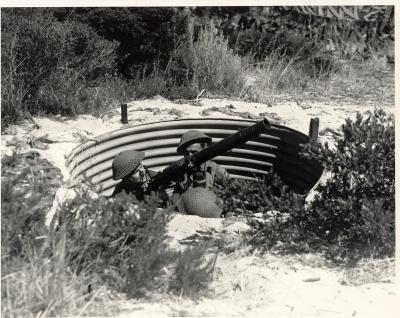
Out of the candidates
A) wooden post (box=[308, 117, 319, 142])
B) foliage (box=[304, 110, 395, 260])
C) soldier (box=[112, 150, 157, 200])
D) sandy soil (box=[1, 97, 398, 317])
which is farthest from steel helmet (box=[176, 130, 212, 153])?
foliage (box=[304, 110, 395, 260])

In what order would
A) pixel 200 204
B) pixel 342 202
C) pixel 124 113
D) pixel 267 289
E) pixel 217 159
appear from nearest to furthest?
pixel 267 289 < pixel 342 202 < pixel 200 204 < pixel 124 113 < pixel 217 159

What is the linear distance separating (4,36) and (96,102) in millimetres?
1538

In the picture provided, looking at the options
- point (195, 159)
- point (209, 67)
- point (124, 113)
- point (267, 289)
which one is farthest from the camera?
point (209, 67)

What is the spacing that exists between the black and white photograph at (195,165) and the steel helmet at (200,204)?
0.02 meters

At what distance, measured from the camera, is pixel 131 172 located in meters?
6.20

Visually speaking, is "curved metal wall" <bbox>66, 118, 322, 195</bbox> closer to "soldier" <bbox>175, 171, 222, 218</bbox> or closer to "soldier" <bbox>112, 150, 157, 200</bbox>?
"soldier" <bbox>112, 150, 157, 200</bbox>

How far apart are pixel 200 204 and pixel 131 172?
0.82 m

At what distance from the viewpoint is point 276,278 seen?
403 cm

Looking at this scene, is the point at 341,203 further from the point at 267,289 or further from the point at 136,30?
the point at 136,30

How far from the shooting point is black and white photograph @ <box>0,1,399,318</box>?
372 cm

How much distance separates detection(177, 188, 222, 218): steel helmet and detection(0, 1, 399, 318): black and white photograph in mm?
16

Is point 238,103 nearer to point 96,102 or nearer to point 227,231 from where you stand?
point 96,102

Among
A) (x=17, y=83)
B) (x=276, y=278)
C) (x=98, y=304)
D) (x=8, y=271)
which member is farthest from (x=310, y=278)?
(x=17, y=83)

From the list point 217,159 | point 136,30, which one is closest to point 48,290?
point 217,159
